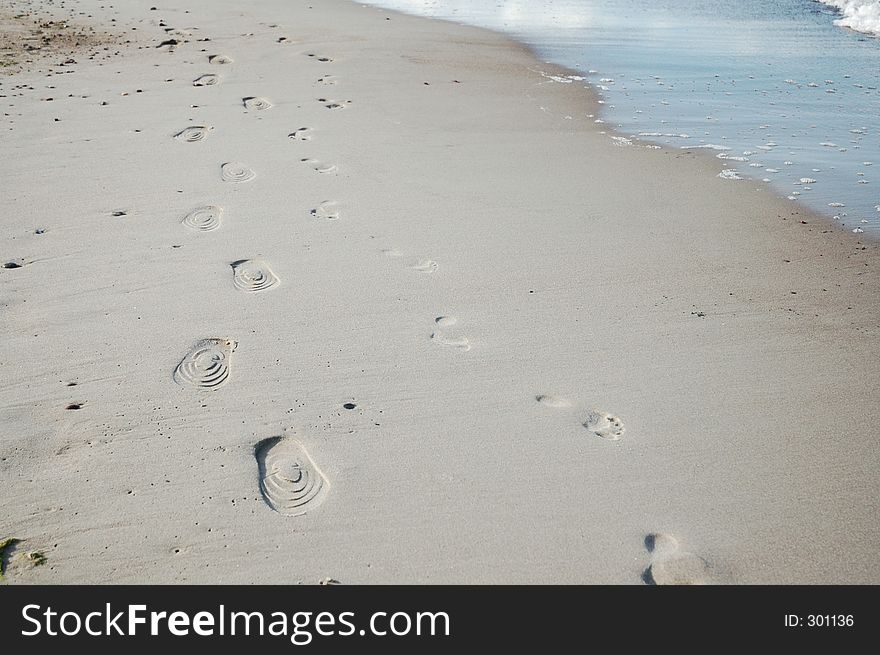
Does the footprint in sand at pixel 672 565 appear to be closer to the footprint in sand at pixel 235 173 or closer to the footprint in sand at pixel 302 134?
the footprint in sand at pixel 235 173

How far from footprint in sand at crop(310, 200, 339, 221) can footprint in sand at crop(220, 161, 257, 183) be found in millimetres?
560

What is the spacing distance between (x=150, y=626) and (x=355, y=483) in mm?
630

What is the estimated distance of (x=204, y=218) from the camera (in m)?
3.42

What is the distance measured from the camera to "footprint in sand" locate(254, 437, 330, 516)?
1934 mm

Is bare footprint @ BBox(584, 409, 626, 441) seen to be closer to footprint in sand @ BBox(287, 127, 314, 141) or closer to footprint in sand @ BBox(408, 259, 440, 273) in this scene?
footprint in sand @ BBox(408, 259, 440, 273)

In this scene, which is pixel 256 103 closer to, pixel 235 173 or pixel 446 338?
pixel 235 173

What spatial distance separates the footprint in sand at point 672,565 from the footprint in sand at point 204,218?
8.16 ft

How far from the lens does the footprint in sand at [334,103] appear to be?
16.7ft

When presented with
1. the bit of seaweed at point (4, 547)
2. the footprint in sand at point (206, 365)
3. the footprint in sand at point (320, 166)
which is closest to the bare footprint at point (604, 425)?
the footprint in sand at point (206, 365)

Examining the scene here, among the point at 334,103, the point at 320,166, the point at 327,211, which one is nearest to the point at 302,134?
the point at 320,166

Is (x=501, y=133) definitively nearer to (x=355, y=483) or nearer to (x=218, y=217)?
(x=218, y=217)

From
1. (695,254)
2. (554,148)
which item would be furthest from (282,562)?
(554,148)

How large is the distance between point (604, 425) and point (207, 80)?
188 inches

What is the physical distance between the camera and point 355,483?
2002 millimetres
